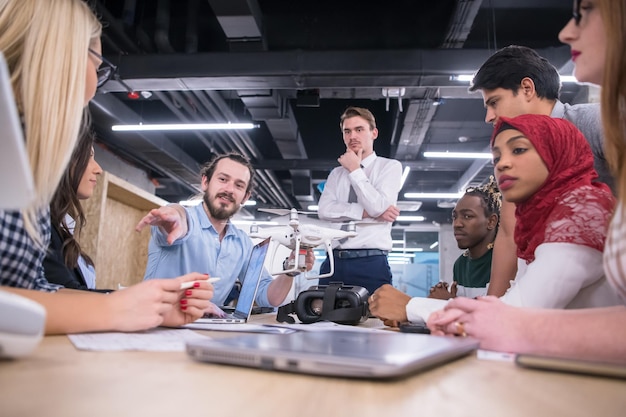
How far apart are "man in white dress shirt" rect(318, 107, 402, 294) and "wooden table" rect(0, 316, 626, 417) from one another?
4.84ft

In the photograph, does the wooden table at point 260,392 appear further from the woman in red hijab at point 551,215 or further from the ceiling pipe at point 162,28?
the ceiling pipe at point 162,28

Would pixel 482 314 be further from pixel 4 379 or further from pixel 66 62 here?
pixel 66 62

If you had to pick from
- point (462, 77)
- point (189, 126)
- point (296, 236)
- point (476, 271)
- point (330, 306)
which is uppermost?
point (462, 77)

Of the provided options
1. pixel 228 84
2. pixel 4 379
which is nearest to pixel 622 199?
pixel 4 379

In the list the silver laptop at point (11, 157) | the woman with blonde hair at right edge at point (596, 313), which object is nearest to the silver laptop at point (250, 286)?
the woman with blonde hair at right edge at point (596, 313)

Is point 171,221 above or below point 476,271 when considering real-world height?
above

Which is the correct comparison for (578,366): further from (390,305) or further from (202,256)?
(202,256)

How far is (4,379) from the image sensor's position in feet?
1.28

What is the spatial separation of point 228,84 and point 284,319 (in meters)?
4.05

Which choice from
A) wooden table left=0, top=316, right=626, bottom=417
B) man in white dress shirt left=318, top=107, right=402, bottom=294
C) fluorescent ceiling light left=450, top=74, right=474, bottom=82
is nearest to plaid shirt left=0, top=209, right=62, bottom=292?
wooden table left=0, top=316, right=626, bottom=417

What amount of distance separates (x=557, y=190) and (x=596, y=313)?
0.48 meters

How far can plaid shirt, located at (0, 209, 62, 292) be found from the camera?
70cm

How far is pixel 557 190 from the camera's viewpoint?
1062mm

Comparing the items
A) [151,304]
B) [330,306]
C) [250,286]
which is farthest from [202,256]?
[151,304]
